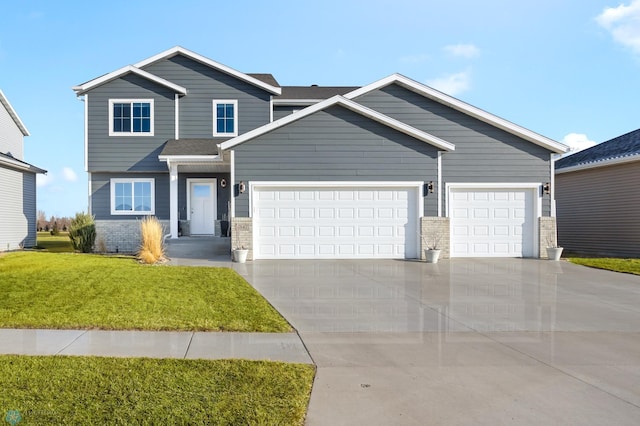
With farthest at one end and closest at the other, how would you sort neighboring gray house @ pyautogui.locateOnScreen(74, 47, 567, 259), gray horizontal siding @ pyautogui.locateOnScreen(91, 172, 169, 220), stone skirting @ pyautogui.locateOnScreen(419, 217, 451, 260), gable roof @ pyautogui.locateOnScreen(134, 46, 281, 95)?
1. gable roof @ pyautogui.locateOnScreen(134, 46, 281, 95)
2. gray horizontal siding @ pyautogui.locateOnScreen(91, 172, 169, 220)
3. stone skirting @ pyautogui.locateOnScreen(419, 217, 451, 260)
4. neighboring gray house @ pyautogui.locateOnScreen(74, 47, 567, 259)

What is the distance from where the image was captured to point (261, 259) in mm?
12812

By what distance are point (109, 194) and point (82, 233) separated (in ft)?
7.91

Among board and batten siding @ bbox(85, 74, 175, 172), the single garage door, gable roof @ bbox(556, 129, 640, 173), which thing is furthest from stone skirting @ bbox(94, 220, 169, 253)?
gable roof @ bbox(556, 129, 640, 173)

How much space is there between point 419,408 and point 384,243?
9998mm

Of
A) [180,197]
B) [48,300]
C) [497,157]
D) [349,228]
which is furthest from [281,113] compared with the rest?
[48,300]

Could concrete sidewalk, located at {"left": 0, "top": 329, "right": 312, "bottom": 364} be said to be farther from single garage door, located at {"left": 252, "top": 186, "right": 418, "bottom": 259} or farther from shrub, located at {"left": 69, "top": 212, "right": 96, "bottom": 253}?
shrub, located at {"left": 69, "top": 212, "right": 96, "bottom": 253}

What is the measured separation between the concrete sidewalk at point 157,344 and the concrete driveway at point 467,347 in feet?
1.16

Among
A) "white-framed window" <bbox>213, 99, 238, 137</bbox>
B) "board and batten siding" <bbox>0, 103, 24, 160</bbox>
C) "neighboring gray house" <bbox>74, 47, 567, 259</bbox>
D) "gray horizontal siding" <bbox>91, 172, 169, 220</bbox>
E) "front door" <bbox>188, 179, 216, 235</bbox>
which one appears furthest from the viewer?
"board and batten siding" <bbox>0, 103, 24, 160</bbox>

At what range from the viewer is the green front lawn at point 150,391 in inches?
118

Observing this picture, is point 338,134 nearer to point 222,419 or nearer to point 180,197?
point 180,197

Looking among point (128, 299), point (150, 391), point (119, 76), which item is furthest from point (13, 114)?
point (150, 391)

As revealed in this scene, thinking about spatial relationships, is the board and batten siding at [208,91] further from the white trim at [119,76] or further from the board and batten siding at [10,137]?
the board and batten siding at [10,137]

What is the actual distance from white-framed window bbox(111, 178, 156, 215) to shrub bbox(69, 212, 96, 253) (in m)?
1.51

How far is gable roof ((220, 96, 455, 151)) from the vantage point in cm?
1259
